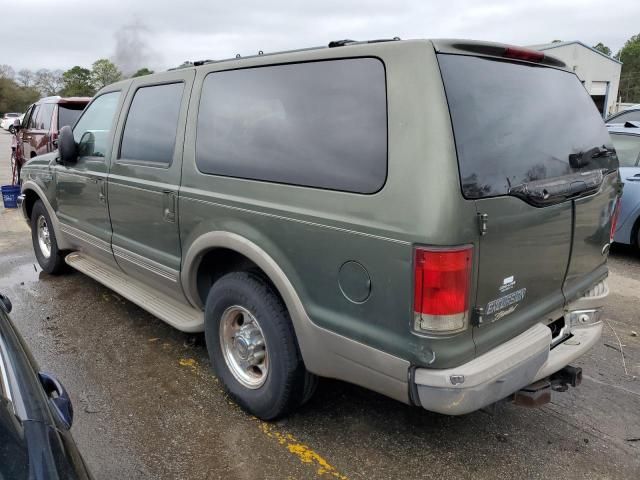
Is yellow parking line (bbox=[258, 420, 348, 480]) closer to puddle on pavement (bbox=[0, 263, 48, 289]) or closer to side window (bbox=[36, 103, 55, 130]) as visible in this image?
puddle on pavement (bbox=[0, 263, 48, 289])

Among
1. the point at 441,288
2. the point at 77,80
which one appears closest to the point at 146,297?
the point at 441,288

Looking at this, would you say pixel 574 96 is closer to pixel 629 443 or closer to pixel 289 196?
pixel 289 196

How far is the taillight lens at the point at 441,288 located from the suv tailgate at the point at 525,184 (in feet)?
0.32

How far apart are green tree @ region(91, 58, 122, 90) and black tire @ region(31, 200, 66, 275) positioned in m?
75.5

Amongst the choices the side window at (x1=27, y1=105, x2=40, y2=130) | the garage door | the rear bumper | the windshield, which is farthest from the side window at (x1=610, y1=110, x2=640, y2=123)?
the garage door

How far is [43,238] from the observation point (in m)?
5.70

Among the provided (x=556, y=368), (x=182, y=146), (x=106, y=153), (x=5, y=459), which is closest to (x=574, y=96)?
(x=556, y=368)

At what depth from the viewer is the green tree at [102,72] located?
73.4 metres

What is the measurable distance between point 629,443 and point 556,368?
77 cm

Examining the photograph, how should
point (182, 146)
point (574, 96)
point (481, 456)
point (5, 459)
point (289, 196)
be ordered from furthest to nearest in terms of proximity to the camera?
1. point (182, 146)
2. point (574, 96)
3. point (481, 456)
4. point (289, 196)
5. point (5, 459)

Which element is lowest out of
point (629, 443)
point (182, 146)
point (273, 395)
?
point (629, 443)

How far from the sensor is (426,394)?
7.02 feet

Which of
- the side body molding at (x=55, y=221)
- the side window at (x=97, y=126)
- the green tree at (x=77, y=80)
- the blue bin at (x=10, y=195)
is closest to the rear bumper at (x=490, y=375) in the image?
the side window at (x=97, y=126)

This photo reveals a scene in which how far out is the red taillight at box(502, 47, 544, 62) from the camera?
2.46 meters
